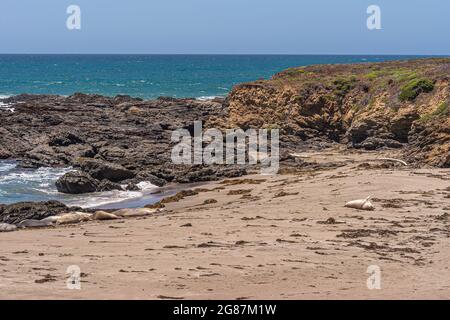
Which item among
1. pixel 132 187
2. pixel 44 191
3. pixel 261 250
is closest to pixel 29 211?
pixel 44 191

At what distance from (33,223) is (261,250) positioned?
839 centimetres

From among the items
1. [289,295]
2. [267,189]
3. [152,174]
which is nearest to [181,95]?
[152,174]

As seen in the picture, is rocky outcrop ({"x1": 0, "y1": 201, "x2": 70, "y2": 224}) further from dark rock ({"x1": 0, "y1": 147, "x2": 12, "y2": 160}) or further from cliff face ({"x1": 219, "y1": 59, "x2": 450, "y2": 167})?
dark rock ({"x1": 0, "y1": 147, "x2": 12, "y2": 160})

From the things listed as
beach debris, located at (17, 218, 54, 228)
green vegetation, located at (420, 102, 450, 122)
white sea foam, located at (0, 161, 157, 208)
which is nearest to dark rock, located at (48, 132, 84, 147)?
white sea foam, located at (0, 161, 157, 208)

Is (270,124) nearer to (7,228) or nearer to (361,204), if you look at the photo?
(361,204)

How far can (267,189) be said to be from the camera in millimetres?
23672

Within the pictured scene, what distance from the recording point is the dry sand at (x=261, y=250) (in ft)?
33.6

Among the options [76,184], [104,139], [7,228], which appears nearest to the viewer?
[7,228]

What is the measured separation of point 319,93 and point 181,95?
40294 mm

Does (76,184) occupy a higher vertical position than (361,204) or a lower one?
lower

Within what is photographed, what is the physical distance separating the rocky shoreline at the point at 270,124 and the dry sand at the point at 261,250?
6791 mm

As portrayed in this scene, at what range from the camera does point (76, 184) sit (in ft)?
86.0

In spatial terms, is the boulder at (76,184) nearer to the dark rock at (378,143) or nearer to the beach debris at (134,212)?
the beach debris at (134,212)

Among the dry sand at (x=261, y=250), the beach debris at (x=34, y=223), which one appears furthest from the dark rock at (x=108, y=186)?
the beach debris at (x=34, y=223)
